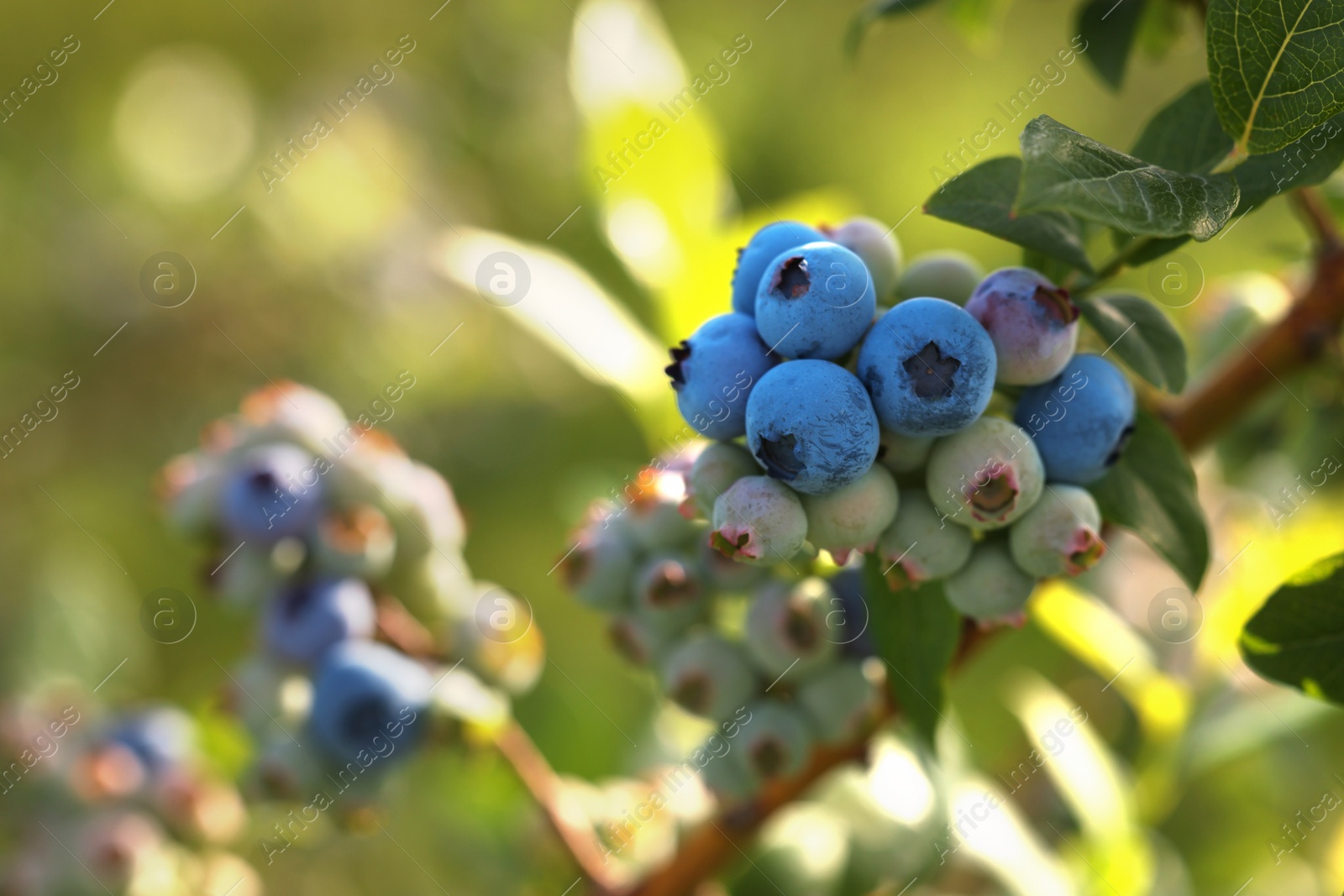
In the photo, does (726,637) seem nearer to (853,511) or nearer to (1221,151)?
(853,511)

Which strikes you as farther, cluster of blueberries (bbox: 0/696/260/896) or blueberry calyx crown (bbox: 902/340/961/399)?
cluster of blueberries (bbox: 0/696/260/896)

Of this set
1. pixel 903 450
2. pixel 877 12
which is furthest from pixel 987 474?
pixel 877 12

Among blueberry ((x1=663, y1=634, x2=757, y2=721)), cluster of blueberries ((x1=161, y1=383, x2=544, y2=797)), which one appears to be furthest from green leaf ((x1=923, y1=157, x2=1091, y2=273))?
cluster of blueberries ((x1=161, y1=383, x2=544, y2=797))

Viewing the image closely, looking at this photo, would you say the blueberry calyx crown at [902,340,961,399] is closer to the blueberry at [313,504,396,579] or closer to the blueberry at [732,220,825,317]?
the blueberry at [732,220,825,317]

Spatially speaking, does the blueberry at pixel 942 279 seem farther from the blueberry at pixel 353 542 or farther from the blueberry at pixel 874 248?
the blueberry at pixel 353 542

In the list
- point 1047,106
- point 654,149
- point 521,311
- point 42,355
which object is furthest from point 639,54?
point 42,355
